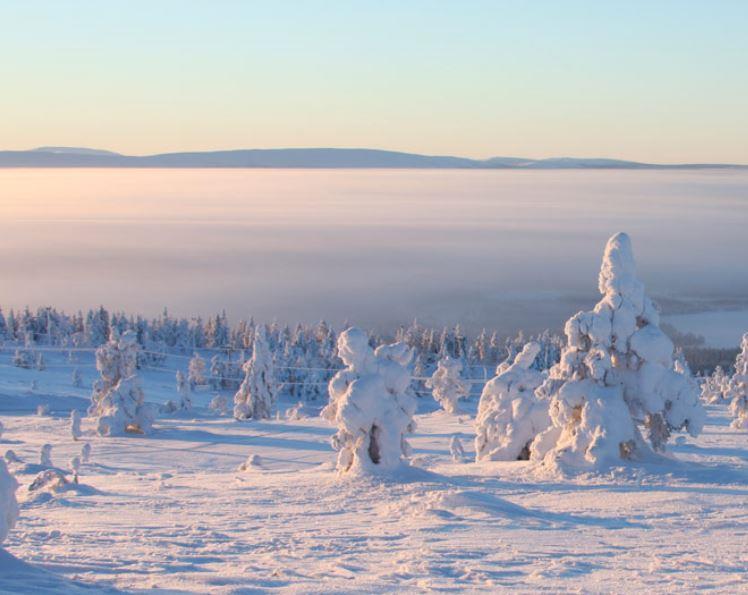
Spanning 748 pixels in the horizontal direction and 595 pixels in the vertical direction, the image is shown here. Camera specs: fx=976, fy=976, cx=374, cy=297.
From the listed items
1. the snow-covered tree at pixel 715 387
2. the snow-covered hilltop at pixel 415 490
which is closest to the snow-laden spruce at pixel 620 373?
the snow-covered hilltop at pixel 415 490

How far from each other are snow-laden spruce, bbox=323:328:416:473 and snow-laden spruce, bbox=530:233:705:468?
3534 millimetres

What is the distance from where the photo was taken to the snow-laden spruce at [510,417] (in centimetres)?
2606

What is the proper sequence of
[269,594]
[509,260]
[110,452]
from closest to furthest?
[269,594] → [110,452] → [509,260]

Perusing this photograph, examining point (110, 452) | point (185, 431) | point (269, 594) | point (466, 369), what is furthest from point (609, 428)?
point (466, 369)

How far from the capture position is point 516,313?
138m

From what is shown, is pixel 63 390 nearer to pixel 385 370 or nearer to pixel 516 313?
pixel 385 370

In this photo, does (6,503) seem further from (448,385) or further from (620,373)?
(448,385)

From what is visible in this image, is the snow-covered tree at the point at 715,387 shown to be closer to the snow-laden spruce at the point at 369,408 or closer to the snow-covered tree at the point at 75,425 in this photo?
the snow-covered tree at the point at 75,425

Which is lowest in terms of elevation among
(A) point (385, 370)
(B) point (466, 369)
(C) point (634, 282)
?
(B) point (466, 369)

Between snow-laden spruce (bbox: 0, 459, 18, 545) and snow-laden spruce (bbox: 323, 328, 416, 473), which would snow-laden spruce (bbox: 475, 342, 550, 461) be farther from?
snow-laden spruce (bbox: 0, 459, 18, 545)

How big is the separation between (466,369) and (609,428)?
273 ft

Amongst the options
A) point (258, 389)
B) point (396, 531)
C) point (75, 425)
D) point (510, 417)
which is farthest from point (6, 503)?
point (258, 389)

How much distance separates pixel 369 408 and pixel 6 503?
984cm

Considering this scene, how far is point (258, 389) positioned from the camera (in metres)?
59.8
